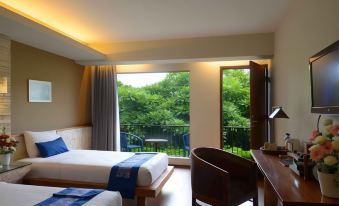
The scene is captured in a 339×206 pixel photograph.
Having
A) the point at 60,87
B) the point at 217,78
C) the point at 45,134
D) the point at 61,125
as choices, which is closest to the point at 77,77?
the point at 60,87

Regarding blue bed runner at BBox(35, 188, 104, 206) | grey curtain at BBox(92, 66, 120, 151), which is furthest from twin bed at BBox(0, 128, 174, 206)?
grey curtain at BBox(92, 66, 120, 151)

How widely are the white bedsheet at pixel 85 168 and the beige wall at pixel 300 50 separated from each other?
1885 millimetres

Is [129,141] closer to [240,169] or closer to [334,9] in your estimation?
[240,169]

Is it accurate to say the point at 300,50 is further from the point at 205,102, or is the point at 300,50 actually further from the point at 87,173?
the point at 87,173

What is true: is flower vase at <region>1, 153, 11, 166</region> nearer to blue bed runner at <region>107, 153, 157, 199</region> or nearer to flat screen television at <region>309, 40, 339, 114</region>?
blue bed runner at <region>107, 153, 157, 199</region>

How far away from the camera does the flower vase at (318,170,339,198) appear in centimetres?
142

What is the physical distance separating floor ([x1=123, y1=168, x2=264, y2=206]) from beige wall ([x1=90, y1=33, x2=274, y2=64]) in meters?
2.27

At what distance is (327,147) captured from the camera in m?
1.37

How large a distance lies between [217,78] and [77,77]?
3039mm

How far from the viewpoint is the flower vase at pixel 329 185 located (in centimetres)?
142

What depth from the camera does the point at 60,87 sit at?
4.73 meters

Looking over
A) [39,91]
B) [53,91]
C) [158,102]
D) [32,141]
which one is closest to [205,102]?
[158,102]

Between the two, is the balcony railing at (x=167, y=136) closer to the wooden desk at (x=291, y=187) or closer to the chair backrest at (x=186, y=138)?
the chair backrest at (x=186, y=138)

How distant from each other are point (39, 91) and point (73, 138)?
1.14 m
